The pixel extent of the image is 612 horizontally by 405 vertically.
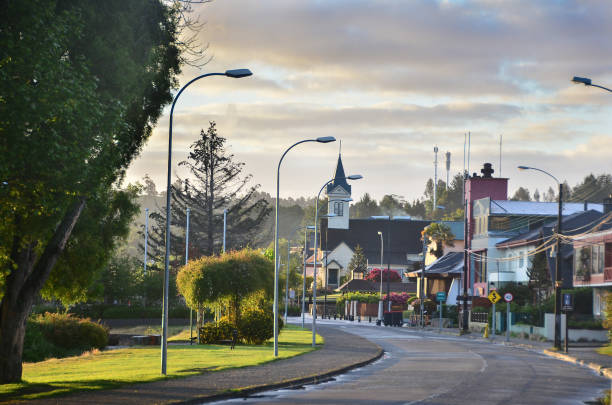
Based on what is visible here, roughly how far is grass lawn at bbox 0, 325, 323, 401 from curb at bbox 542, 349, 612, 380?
1110cm

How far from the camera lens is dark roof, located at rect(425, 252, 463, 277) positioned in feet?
307

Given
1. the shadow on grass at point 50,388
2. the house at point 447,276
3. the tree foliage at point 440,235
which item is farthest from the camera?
the tree foliage at point 440,235

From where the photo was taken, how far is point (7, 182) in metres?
18.5

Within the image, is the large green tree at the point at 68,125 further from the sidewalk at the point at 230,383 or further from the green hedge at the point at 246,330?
the green hedge at the point at 246,330

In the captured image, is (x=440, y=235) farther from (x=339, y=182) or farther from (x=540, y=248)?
(x=339, y=182)

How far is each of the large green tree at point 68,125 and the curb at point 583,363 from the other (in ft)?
54.4

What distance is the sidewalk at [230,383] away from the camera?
18.7 m

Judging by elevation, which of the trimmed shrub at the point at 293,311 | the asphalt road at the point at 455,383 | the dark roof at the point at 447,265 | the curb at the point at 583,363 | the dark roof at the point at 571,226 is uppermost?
the dark roof at the point at 571,226

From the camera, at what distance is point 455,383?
2455 centimetres

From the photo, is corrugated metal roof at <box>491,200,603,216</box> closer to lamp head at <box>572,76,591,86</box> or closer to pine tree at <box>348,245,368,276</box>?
pine tree at <box>348,245,368,276</box>

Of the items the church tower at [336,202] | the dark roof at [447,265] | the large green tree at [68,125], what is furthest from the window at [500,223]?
the church tower at [336,202]

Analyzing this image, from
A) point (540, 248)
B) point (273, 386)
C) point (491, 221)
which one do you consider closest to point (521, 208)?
point (491, 221)

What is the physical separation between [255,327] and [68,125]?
27944 millimetres

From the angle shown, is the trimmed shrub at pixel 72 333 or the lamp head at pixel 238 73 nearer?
the lamp head at pixel 238 73
